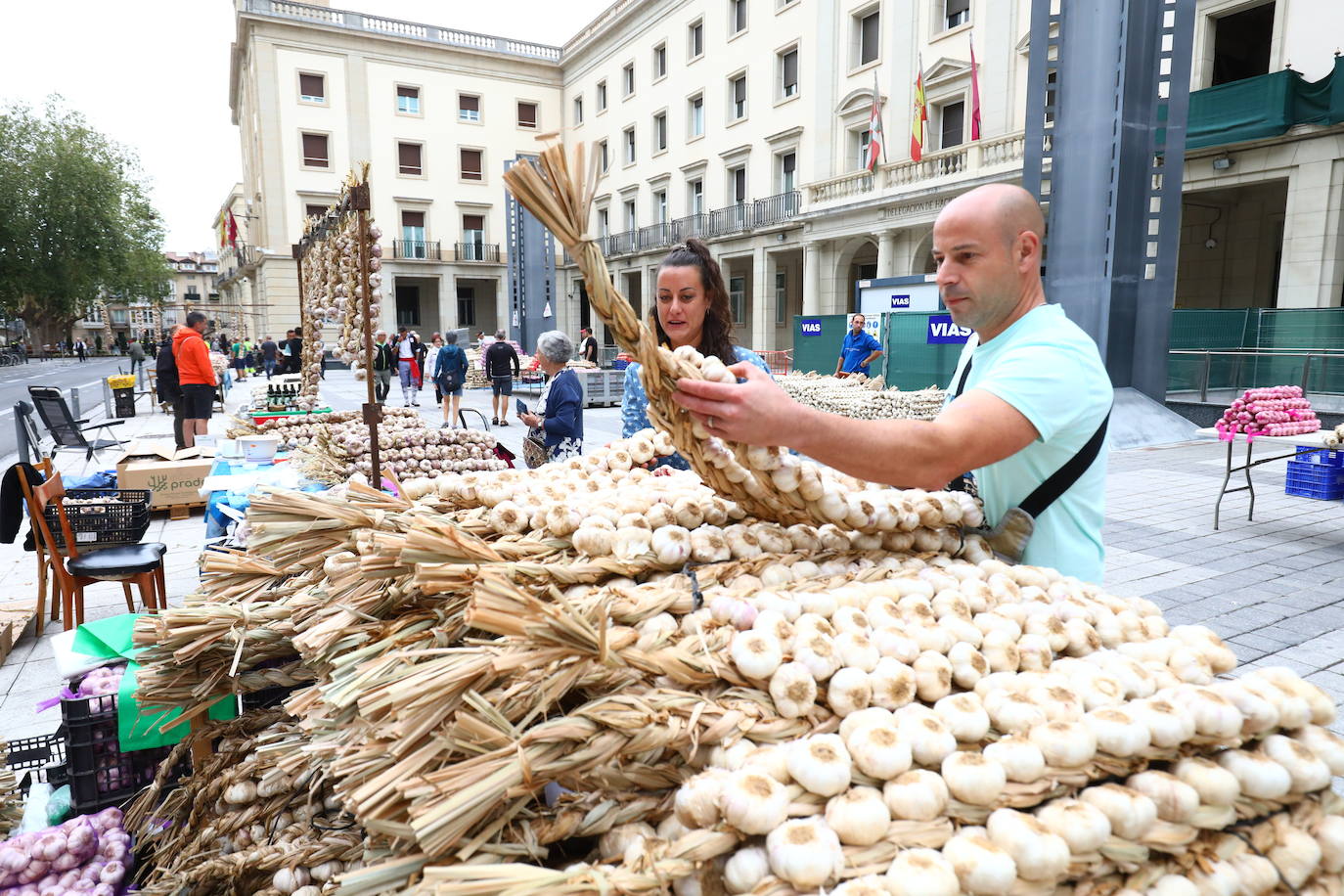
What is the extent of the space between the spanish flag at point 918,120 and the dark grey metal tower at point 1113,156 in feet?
29.7

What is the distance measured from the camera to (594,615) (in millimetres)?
1026

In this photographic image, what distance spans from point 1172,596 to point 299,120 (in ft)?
126

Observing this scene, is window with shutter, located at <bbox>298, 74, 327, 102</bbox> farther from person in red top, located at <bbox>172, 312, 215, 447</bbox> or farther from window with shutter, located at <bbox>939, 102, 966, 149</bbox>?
person in red top, located at <bbox>172, 312, 215, 447</bbox>

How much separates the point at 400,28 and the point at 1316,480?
39.3 meters

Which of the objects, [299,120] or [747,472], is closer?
[747,472]

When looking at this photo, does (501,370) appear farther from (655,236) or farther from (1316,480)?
(655,236)

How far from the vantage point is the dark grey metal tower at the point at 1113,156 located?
933cm

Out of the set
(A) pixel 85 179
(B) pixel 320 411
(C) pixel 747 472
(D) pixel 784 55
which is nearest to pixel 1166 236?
(B) pixel 320 411

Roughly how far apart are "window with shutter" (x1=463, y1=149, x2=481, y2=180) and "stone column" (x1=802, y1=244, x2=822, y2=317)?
21253 millimetres

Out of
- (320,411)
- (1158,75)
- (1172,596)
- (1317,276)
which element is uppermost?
(1158,75)

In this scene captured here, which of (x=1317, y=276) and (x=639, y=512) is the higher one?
(x=1317, y=276)

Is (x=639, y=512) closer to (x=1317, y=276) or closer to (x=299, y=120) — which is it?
(x=1317, y=276)

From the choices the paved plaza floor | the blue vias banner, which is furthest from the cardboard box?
the blue vias banner

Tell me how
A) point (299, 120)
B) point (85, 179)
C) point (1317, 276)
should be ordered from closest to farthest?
point (1317, 276) → point (299, 120) → point (85, 179)
